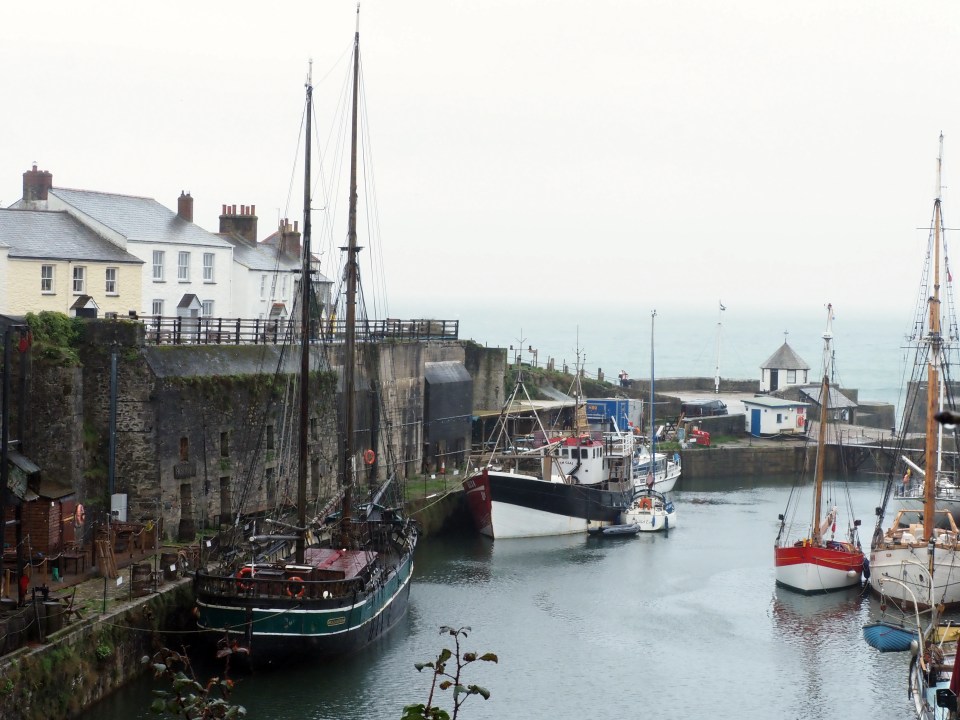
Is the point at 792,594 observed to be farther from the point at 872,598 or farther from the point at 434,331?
the point at 434,331

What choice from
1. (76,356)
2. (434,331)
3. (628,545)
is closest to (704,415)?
(434,331)

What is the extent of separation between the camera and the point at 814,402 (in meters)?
79.1

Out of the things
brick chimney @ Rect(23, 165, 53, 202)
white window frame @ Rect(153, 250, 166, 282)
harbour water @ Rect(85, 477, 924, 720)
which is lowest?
harbour water @ Rect(85, 477, 924, 720)

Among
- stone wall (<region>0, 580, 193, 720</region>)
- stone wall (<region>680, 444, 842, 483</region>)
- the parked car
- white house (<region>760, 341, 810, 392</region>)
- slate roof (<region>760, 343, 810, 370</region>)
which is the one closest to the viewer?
stone wall (<region>0, 580, 193, 720</region>)

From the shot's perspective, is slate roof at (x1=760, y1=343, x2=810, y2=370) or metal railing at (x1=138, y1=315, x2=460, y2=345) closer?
metal railing at (x1=138, y1=315, x2=460, y2=345)

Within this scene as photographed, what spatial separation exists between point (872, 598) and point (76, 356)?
25153 mm

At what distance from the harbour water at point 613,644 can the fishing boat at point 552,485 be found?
0.83 metres

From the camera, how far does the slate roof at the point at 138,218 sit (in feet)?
152

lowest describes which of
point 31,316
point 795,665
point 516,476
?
point 795,665

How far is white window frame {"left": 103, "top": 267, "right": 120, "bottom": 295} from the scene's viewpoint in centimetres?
4234

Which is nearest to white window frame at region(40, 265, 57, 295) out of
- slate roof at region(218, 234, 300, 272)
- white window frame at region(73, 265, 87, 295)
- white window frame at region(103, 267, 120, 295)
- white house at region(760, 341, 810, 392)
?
white window frame at region(73, 265, 87, 295)

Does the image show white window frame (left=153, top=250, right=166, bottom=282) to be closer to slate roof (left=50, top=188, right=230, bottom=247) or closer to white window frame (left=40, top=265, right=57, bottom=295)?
slate roof (left=50, top=188, right=230, bottom=247)

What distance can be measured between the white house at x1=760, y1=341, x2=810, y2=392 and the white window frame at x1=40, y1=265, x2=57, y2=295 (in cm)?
5492

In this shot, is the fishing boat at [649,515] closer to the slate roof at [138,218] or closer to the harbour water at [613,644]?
the harbour water at [613,644]
